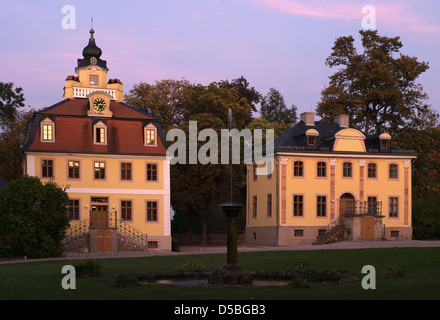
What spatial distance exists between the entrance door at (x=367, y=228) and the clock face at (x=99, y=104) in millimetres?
20511

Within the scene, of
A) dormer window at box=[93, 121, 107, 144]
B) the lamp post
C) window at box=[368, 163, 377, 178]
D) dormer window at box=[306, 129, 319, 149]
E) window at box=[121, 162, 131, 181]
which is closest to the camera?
the lamp post

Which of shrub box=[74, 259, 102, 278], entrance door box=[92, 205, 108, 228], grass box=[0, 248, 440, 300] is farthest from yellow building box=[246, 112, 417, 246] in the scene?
shrub box=[74, 259, 102, 278]

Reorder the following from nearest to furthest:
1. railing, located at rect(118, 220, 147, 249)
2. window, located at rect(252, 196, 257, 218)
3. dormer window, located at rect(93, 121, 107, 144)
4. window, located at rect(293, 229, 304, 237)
Answer: railing, located at rect(118, 220, 147, 249)
dormer window, located at rect(93, 121, 107, 144)
window, located at rect(293, 229, 304, 237)
window, located at rect(252, 196, 257, 218)

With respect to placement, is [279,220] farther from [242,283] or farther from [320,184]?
[242,283]

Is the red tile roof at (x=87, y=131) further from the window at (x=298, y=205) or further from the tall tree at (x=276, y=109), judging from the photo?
the tall tree at (x=276, y=109)

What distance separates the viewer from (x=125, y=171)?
46438mm

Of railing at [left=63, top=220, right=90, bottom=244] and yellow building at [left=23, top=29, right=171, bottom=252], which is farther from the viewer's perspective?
yellow building at [left=23, top=29, right=171, bottom=252]

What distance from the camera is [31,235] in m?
37.8

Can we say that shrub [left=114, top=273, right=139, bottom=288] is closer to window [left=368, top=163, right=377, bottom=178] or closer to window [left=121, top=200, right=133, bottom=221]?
window [left=121, top=200, right=133, bottom=221]

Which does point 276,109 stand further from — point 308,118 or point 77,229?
point 77,229

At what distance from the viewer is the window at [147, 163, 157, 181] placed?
46844mm
